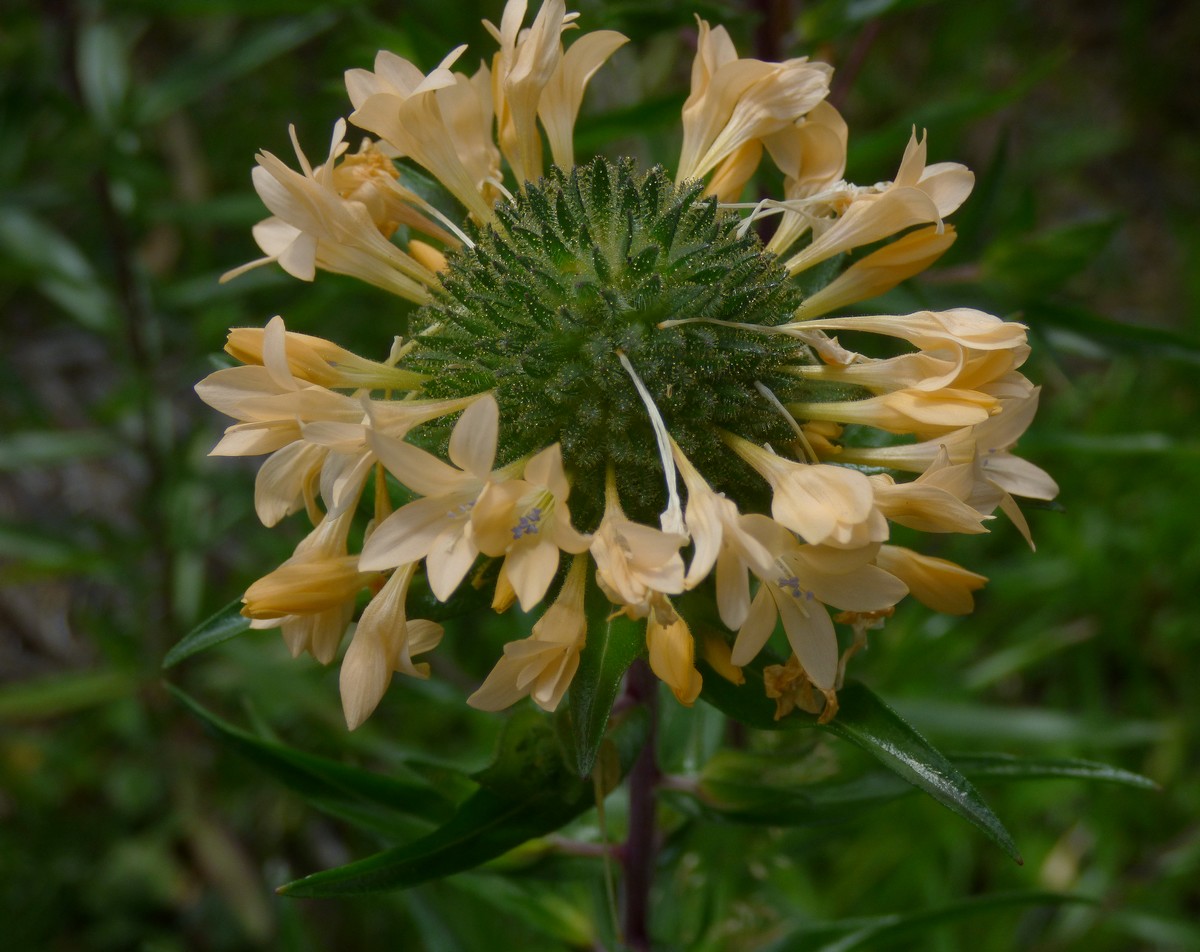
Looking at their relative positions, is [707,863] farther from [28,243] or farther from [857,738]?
[28,243]

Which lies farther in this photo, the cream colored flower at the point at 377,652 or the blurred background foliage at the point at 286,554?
the blurred background foliage at the point at 286,554

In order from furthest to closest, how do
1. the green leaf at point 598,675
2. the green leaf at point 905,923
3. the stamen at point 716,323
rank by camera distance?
1. the green leaf at point 905,923
2. the stamen at point 716,323
3. the green leaf at point 598,675

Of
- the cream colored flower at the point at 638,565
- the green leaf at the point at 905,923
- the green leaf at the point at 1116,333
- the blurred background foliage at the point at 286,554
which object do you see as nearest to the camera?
the cream colored flower at the point at 638,565

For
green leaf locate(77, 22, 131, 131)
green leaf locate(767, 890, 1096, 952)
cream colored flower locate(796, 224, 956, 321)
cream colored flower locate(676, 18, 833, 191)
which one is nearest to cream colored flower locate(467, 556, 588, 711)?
cream colored flower locate(796, 224, 956, 321)

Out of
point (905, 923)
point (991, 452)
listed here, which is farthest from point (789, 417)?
point (905, 923)

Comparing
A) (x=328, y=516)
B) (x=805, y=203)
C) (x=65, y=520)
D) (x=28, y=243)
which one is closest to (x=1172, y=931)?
(x=805, y=203)

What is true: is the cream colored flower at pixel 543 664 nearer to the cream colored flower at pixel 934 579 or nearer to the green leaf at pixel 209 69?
the cream colored flower at pixel 934 579

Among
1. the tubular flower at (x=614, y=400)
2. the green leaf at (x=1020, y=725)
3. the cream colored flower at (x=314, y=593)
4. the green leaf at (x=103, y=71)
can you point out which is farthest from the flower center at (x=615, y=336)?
the green leaf at (x=103, y=71)

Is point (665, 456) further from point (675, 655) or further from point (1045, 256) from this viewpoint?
point (1045, 256)

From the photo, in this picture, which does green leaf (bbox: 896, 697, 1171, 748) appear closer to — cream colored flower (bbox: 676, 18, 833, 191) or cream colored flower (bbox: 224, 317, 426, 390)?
cream colored flower (bbox: 676, 18, 833, 191)
